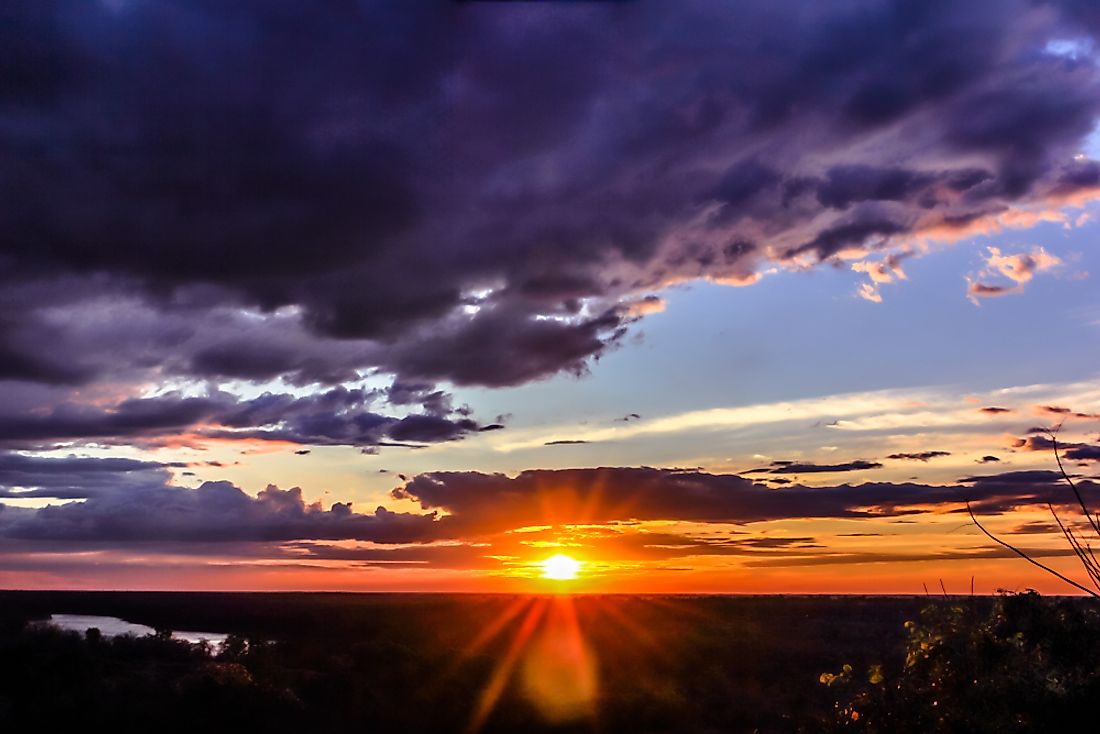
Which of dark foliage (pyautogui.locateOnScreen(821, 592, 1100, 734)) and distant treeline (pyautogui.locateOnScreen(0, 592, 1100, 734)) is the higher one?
dark foliage (pyautogui.locateOnScreen(821, 592, 1100, 734))

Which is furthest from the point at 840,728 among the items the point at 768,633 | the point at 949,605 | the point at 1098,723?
the point at 768,633

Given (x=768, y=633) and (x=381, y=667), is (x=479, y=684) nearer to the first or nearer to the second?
(x=381, y=667)

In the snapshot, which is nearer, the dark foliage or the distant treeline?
the dark foliage

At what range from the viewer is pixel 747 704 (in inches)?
1490

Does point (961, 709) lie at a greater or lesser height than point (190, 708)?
greater

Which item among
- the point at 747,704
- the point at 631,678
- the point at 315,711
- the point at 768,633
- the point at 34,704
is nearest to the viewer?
the point at 34,704

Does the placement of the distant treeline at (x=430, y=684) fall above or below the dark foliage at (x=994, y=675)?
below

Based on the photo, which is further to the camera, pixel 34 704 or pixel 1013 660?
pixel 34 704

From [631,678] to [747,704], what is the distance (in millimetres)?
6536

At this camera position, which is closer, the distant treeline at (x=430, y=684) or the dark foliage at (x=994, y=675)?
the dark foliage at (x=994, y=675)

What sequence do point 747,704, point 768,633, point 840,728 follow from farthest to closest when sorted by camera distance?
→ point 768,633 < point 747,704 < point 840,728

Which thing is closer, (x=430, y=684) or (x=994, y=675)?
(x=994, y=675)

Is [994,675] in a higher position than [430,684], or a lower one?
higher

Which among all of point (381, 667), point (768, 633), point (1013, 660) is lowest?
point (768, 633)
